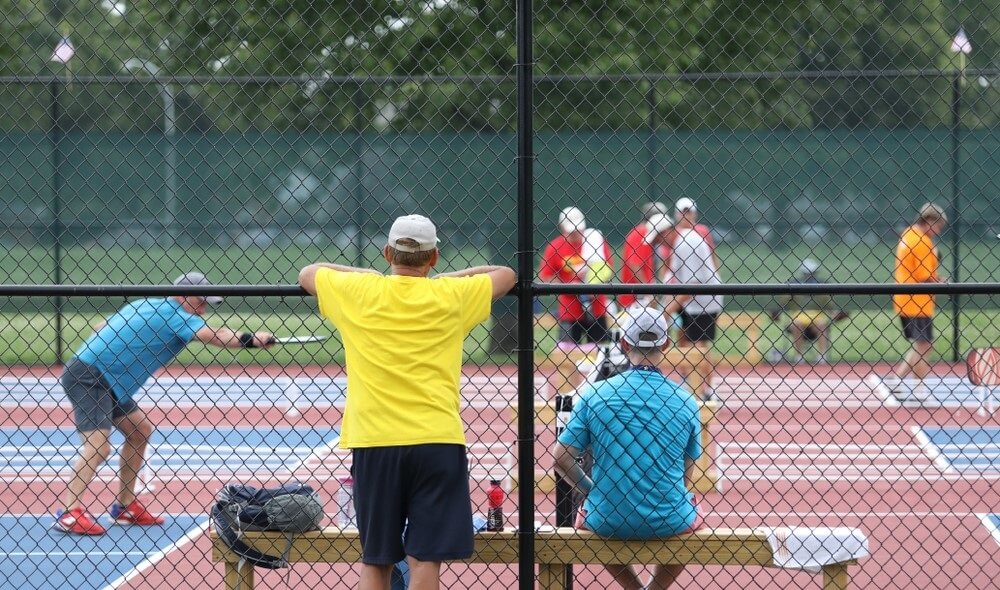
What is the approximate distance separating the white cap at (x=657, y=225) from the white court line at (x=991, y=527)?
349 cm

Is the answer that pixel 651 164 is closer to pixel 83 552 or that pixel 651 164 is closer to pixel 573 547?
pixel 83 552

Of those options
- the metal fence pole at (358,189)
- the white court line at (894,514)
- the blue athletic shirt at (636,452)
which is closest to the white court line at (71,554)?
the blue athletic shirt at (636,452)

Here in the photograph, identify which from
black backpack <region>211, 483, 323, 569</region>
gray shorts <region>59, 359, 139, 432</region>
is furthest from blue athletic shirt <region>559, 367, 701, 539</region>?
gray shorts <region>59, 359, 139, 432</region>

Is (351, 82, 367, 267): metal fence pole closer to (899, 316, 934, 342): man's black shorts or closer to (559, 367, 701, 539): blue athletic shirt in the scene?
(899, 316, 934, 342): man's black shorts

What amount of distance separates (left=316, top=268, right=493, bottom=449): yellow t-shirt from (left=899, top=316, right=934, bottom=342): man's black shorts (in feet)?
24.1

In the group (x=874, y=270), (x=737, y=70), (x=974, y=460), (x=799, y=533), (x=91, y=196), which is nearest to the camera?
(x=799, y=533)

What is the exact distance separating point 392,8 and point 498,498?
32.0 feet

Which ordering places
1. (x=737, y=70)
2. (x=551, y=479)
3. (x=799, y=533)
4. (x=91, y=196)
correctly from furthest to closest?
(x=737, y=70)
(x=91, y=196)
(x=551, y=479)
(x=799, y=533)

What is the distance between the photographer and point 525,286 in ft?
14.3

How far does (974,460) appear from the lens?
30.0 ft

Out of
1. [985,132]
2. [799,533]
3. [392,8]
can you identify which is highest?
[392,8]

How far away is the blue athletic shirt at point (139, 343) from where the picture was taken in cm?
689

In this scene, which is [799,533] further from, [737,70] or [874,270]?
[737,70]

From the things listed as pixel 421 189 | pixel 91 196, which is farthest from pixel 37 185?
pixel 421 189
